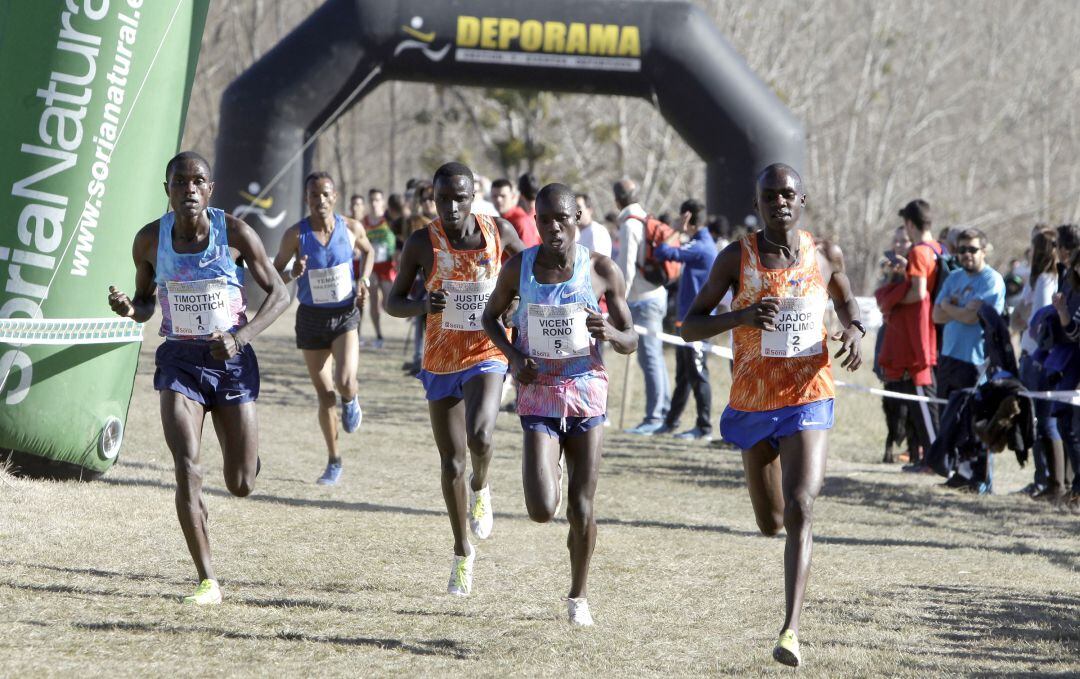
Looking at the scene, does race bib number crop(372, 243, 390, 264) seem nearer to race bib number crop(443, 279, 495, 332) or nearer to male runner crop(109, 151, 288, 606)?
race bib number crop(443, 279, 495, 332)

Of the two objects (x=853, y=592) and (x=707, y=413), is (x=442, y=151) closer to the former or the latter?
(x=707, y=413)

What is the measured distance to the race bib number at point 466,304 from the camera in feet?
20.9

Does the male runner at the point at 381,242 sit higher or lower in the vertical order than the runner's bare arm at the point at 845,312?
higher

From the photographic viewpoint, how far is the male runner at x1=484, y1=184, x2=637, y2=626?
215 inches

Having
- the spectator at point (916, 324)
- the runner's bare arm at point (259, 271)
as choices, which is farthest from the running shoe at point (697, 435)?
the runner's bare arm at point (259, 271)

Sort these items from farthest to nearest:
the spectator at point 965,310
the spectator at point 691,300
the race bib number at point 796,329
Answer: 1. the spectator at point 691,300
2. the spectator at point 965,310
3. the race bib number at point 796,329

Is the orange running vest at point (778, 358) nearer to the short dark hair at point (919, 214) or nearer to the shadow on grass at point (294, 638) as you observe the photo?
the shadow on grass at point (294, 638)

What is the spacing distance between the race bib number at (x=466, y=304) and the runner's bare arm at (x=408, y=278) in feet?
0.27

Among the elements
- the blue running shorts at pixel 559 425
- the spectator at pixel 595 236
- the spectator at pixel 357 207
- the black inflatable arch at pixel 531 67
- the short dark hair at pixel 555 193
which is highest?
the black inflatable arch at pixel 531 67

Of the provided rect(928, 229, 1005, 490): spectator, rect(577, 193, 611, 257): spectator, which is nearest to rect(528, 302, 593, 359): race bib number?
rect(577, 193, 611, 257): spectator

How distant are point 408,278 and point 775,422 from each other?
6.68 ft

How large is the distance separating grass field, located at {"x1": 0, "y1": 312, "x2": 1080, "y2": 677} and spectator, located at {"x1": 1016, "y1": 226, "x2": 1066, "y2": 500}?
23 cm

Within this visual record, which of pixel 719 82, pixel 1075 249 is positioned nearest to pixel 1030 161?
pixel 719 82

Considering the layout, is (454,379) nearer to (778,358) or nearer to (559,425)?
(559,425)
